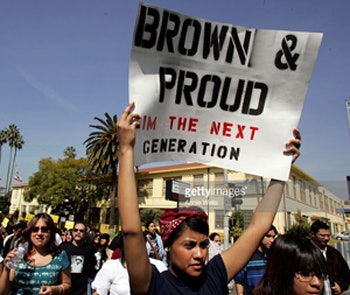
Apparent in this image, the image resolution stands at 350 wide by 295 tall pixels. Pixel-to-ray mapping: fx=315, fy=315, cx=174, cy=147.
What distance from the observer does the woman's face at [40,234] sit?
3.36m

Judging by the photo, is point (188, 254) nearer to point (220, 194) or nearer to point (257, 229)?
point (257, 229)

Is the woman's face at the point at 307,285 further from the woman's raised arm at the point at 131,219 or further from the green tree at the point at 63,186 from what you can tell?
the green tree at the point at 63,186

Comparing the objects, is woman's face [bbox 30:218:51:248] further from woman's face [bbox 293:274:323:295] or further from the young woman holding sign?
woman's face [bbox 293:274:323:295]

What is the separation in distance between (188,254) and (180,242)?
0.27 feet

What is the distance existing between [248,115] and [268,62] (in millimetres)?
372

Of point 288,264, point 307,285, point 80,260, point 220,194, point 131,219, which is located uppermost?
point 220,194

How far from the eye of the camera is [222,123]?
83.7 inches

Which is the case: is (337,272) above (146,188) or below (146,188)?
below

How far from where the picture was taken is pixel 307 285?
6.32ft

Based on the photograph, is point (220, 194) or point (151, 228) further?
point (220, 194)

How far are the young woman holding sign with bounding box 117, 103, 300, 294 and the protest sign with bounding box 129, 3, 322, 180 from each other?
169 mm

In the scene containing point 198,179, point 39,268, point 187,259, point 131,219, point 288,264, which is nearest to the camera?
point 131,219

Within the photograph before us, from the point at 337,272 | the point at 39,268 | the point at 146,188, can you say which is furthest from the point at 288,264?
the point at 146,188

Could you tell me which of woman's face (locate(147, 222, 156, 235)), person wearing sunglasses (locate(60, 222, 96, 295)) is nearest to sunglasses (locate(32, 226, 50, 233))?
person wearing sunglasses (locate(60, 222, 96, 295))
